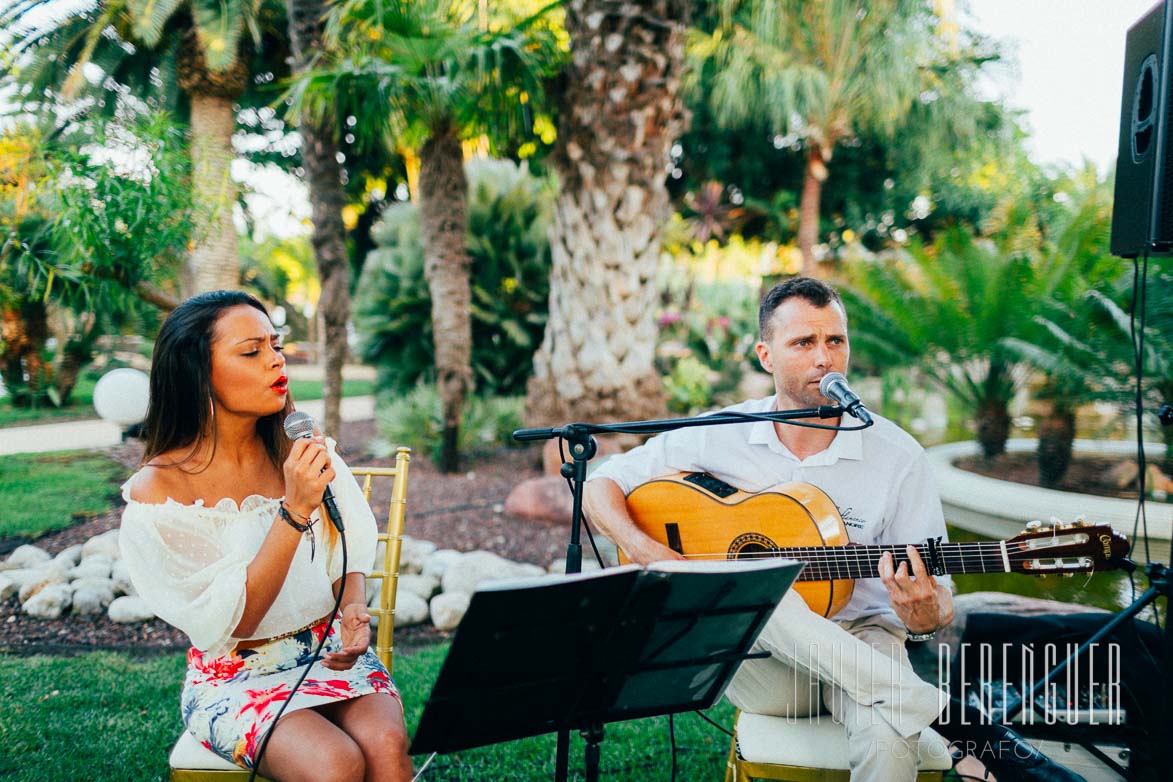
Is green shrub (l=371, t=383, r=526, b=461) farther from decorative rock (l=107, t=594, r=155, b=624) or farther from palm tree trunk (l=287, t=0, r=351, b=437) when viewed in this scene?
decorative rock (l=107, t=594, r=155, b=624)

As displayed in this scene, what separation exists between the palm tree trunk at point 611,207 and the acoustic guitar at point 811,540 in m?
3.39

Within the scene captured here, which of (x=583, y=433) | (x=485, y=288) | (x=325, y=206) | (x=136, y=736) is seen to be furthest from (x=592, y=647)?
(x=485, y=288)

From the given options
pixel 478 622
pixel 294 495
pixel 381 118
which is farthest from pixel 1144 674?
pixel 381 118

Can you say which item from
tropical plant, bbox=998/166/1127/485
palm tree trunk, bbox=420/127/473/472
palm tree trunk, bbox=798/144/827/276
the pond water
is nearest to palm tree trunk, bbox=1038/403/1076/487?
tropical plant, bbox=998/166/1127/485

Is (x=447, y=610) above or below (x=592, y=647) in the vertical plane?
below

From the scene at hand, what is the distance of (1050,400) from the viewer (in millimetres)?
6438

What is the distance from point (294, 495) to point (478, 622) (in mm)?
697

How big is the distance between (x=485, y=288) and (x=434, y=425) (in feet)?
5.80

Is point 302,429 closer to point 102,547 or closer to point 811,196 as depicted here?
point 102,547

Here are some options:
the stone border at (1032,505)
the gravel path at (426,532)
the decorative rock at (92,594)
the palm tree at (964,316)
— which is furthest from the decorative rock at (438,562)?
the palm tree at (964,316)

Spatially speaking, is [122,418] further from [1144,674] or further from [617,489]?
[1144,674]

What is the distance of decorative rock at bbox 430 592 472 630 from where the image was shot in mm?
4465

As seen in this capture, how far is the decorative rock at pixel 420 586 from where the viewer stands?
468 cm

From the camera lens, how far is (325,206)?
5848mm
